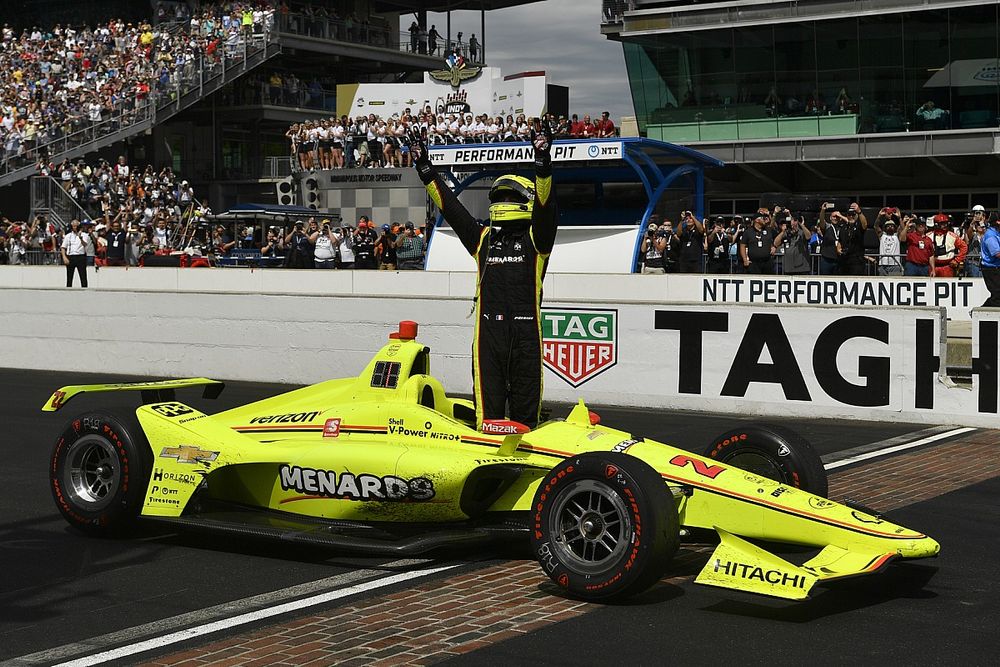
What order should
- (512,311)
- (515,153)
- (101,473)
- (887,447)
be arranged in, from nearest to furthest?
(512,311) < (101,473) < (887,447) < (515,153)

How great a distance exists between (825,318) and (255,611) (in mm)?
8890

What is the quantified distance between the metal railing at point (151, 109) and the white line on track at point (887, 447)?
3137cm

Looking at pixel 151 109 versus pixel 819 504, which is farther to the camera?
pixel 151 109

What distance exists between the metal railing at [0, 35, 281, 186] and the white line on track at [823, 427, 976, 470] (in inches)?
1235

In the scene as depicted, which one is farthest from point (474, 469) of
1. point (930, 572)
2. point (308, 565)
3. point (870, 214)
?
point (870, 214)

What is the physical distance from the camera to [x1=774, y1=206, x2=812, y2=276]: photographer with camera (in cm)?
1969

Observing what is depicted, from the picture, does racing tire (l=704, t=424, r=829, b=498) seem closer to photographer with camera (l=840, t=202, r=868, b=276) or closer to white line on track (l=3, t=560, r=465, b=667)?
white line on track (l=3, t=560, r=465, b=667)

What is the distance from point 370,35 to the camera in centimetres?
5188

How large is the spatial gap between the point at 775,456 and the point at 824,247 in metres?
13.0

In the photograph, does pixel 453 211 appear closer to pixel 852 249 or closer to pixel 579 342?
pixel 579 342

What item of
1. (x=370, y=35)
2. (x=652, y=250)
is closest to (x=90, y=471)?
(x=652, y=250)

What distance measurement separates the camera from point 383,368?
786cm

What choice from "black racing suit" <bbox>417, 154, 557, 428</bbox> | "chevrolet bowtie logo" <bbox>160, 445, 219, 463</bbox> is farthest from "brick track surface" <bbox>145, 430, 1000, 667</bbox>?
"chevrolet bowtie logo" <bbox>160, 445, 219, 463</bbox>

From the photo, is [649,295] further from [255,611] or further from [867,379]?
[255,611]
